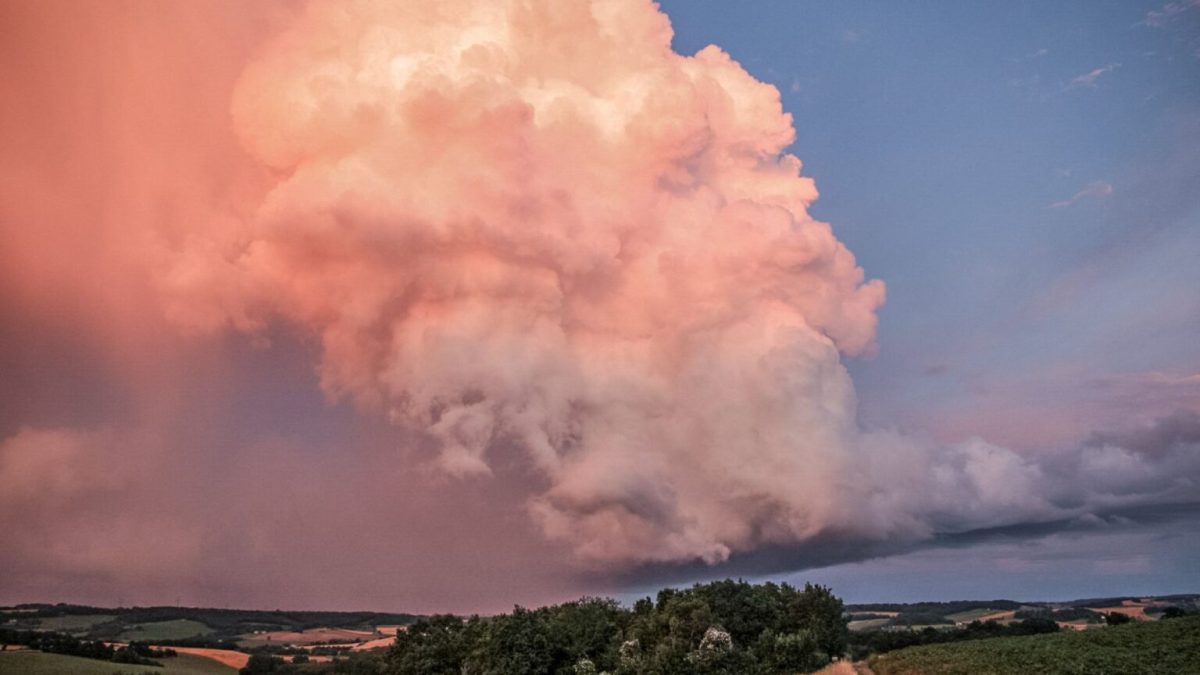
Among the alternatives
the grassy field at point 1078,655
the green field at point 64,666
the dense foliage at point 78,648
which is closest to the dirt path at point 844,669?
the grassy field at point 1078,655

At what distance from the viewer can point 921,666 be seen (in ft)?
281

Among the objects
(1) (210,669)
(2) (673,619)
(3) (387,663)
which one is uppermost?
(2) (673,619)

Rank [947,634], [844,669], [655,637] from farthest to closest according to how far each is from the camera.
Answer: [947,634] → [655,637] → [844,669]

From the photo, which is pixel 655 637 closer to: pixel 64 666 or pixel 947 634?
pixel 947 634

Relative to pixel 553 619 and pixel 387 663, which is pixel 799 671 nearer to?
pixel 553 619

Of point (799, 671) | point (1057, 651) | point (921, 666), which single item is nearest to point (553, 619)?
point (799, 671)

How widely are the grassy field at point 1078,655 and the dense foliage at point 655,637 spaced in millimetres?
11083

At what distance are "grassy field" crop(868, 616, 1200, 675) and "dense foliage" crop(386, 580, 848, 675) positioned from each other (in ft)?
36.4

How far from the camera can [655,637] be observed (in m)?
97.9

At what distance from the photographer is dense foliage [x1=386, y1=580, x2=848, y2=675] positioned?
3620 inches

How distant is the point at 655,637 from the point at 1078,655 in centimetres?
4586

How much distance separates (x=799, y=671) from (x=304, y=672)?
444ft

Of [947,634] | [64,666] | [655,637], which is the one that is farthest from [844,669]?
[64,666]

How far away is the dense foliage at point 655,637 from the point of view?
9194 centimetres
